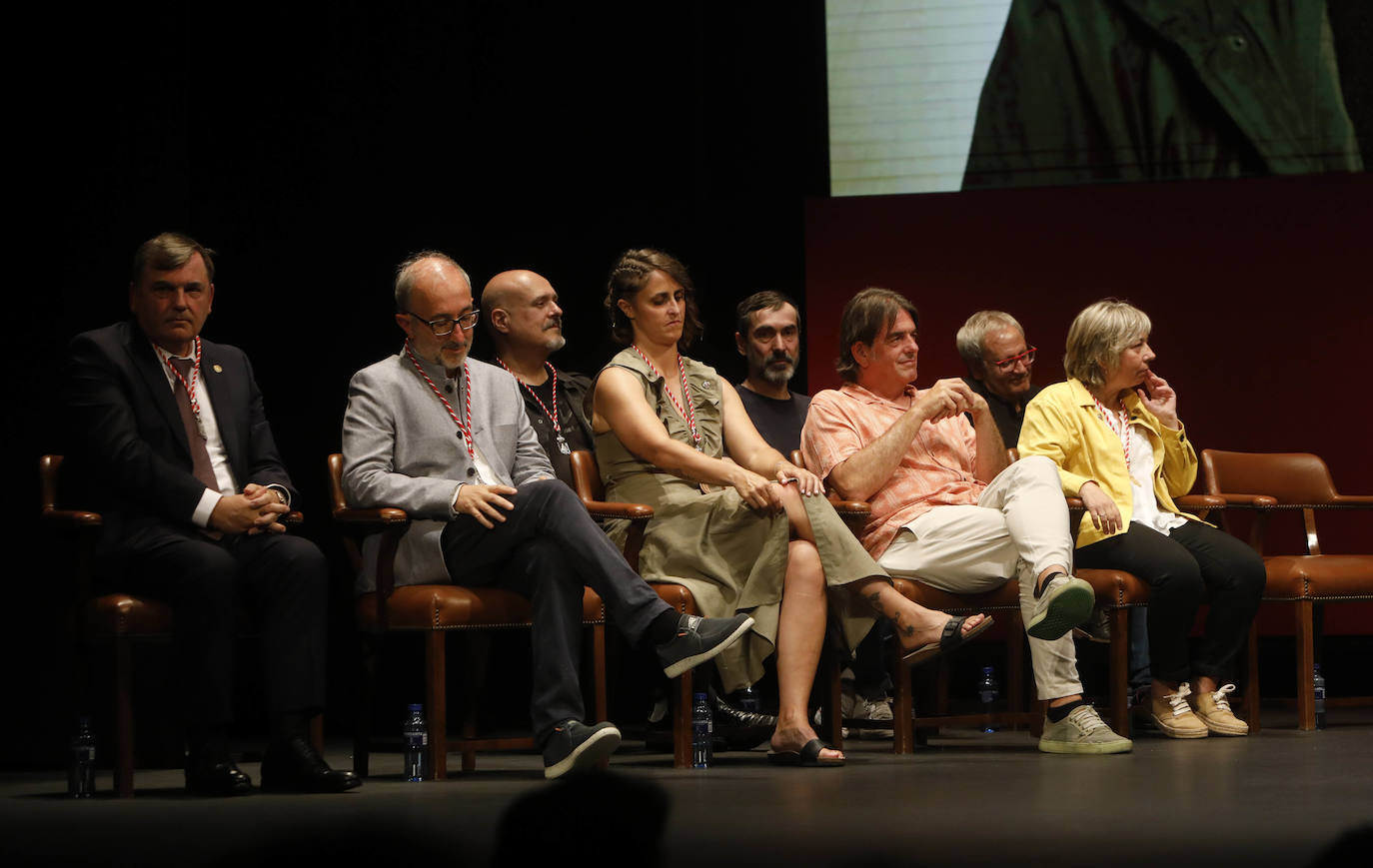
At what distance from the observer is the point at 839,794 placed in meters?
2.89

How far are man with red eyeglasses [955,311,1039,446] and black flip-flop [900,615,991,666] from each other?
1397 millimetres

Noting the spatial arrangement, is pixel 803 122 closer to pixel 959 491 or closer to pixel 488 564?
pixel 959 491

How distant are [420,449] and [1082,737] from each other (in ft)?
5.76

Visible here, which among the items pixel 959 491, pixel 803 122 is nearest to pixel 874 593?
pixel 959 491

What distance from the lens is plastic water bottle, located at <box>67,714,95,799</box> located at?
10.4 feet

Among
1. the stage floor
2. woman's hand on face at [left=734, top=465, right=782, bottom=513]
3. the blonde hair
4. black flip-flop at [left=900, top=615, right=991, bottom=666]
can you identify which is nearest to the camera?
the stage floor

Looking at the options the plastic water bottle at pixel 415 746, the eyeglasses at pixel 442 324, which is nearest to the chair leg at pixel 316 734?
the plastic water bottle at pixel 415 746

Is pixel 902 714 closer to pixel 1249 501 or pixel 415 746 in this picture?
pixel 415 746

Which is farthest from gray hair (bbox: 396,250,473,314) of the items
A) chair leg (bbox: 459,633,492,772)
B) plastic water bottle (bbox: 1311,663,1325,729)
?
plastic water bottle (bbox: 1311,663,1325,729)

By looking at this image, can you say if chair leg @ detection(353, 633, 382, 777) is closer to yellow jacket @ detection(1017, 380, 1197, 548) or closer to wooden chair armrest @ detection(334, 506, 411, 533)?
wooden chair armrest @ detection(334, 506, 411, 533)

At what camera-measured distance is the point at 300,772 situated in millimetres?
3135

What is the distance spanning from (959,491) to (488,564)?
4.57ft

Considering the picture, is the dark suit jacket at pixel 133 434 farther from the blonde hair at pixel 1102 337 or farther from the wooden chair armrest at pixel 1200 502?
the wooden chair armrest at pixel 1200 502

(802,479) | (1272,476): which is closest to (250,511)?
(802,479)
